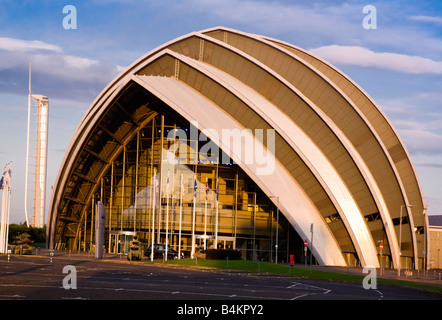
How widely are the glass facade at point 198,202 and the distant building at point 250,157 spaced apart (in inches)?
5.1

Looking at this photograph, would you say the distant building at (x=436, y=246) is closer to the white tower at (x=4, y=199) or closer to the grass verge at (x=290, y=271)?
the grass verge at (x=290, y=271)

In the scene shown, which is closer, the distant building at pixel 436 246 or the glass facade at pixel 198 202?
the glass facade at pixel 198 202

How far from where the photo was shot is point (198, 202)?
7056 centimetres

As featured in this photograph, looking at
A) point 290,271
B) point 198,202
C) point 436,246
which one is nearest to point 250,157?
point 198,202

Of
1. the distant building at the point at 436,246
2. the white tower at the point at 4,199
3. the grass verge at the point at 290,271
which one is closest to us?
the grass verge at the point at 290,271

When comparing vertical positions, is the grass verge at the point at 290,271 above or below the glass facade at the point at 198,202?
below

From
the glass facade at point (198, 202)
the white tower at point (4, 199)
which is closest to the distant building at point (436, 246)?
the glass facade at point (198, 202)

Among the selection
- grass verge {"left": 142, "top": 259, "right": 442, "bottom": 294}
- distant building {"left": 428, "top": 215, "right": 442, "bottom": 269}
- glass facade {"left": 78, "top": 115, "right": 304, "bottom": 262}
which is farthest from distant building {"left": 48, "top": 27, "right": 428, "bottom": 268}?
distant building {"left": 428, "top": 215, "right": 442, "bottom": 269}

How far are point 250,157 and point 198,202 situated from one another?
1026 cm

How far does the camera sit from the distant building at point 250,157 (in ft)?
205

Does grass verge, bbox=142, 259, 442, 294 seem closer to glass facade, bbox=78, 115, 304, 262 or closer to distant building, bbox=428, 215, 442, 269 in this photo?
glass facade, bbox=78, 115, 304, 262

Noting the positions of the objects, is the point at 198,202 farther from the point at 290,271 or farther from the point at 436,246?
the point at 436,246

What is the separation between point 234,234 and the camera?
69938 millimetres
